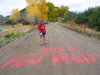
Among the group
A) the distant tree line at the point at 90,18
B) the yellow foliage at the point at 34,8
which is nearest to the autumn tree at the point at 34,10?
the yellow foliage at the point at 34,8

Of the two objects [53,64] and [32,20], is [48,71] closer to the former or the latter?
[53,64]

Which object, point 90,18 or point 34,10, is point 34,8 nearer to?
point 34,10

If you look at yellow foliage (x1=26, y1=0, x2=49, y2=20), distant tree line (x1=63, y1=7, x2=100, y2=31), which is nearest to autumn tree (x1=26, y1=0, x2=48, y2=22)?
yellow foliage (x1=26, y1=0, x2=49, y2=20)

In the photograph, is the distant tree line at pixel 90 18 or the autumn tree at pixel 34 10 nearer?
the distant tree line at pixel 90 18

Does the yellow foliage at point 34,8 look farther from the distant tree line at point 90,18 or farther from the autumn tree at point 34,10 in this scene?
the distant tree line at point 90,18

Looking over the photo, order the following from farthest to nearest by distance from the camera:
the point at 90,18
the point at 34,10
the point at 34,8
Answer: the point at 34,8 → the point at 34,10 → the point at 90,18

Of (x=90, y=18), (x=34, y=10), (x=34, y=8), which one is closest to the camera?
(x=90, y=18)

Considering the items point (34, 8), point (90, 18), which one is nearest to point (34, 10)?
point (34, 8)

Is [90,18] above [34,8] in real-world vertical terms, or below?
below

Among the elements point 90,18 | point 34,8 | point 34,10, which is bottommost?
point 90,18

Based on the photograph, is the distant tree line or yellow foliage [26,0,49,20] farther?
yellow foliage [26,0,49,20]

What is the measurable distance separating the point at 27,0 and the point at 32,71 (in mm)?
29507

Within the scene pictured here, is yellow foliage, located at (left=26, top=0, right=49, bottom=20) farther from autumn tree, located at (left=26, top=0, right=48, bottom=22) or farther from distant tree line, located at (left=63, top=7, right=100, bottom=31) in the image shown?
distant tree line, located at (left=63, top=7, right=100, bottom=31)

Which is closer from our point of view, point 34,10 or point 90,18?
point 90,18
